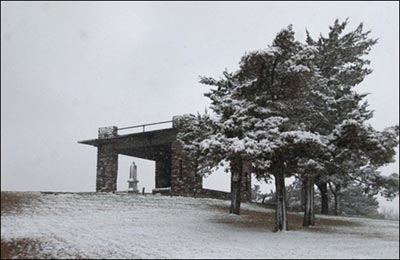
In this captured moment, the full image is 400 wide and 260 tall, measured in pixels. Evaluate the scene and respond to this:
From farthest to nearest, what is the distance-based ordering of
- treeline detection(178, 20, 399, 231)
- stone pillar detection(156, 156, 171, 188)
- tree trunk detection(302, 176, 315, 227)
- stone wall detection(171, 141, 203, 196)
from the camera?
1. stone pillar detection(156, 156, 171, 188)
2. stone wall detection(171, 141, 203, 196)
3. tree trunk detection(302, 176, 315, 227)
4. treeline detection(178, 20, 399, 231)

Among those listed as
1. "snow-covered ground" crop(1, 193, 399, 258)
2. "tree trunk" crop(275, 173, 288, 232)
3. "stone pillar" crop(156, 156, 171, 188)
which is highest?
"stone pillar" crop(156, 156, 171, 188)

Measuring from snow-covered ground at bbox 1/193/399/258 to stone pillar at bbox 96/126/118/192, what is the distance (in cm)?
893

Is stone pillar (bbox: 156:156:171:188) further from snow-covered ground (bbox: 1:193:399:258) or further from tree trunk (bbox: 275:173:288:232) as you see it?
tree trunk (bbox: 275:173:288:232)

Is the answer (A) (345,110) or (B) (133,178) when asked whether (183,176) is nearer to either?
(B) (133,178)

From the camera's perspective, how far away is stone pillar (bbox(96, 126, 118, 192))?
28375 mm

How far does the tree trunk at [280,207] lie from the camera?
15953mm

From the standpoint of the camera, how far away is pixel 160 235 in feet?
46.1

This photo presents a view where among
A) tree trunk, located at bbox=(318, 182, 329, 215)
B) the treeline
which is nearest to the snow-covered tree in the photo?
the treeline

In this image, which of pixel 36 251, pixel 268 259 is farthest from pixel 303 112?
pixel 36 251

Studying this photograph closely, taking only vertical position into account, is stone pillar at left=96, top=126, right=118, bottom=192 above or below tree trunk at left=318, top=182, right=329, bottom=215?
above

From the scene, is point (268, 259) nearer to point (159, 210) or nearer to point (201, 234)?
point (201, 234)

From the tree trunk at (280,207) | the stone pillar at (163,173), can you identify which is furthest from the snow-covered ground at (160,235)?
the stone pillar at (163,173)

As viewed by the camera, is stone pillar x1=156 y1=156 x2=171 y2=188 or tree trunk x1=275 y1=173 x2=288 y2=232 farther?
stone pillar x1=156 y1=156 x2=171 y2=188

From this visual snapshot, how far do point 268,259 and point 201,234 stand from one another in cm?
351
